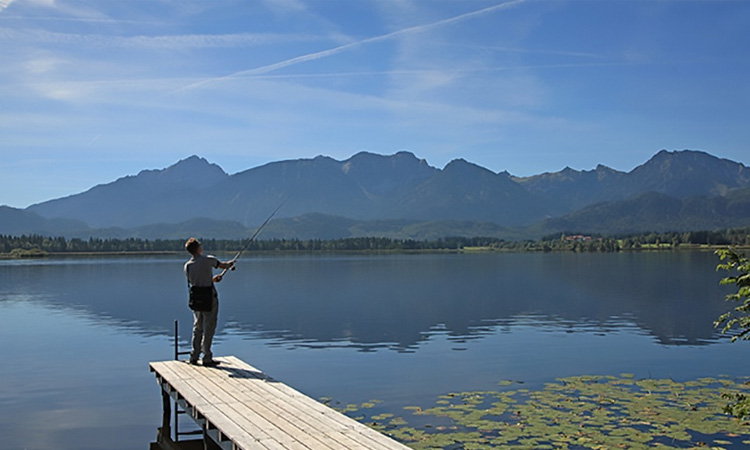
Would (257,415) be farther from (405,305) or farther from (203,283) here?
(405,305)

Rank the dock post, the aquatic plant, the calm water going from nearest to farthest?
the aquatic plant < the dock post < the calm water

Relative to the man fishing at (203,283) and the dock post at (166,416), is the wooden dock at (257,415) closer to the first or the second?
the dock post at (166,416)

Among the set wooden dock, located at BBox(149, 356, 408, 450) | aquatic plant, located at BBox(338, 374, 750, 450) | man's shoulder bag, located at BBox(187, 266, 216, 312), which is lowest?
aquatic plant, located at BBox(338, 374, 750, 450)

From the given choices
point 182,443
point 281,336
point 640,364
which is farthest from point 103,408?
point 640,364

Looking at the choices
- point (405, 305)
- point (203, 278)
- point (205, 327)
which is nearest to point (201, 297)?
point (203, 278)

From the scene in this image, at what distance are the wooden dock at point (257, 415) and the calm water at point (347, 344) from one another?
2437mm

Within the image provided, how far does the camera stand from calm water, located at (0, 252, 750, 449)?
774 inches

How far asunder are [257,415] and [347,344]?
1856 centimetres

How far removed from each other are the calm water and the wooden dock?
2437 mm

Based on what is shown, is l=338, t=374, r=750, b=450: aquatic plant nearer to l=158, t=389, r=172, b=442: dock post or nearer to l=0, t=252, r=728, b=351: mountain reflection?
l=158, t=389, r=172, b=442: dock post

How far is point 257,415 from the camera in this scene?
12.1 meters

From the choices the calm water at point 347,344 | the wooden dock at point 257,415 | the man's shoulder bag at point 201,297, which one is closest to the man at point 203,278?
the man's shoulder bag at point 201,297

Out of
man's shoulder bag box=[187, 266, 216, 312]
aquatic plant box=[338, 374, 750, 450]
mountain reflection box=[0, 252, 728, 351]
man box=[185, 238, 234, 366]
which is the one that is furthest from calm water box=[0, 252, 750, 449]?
man's shoulder bag box=[187, 266, 216, 312]

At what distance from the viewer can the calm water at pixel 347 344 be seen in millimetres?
19656
